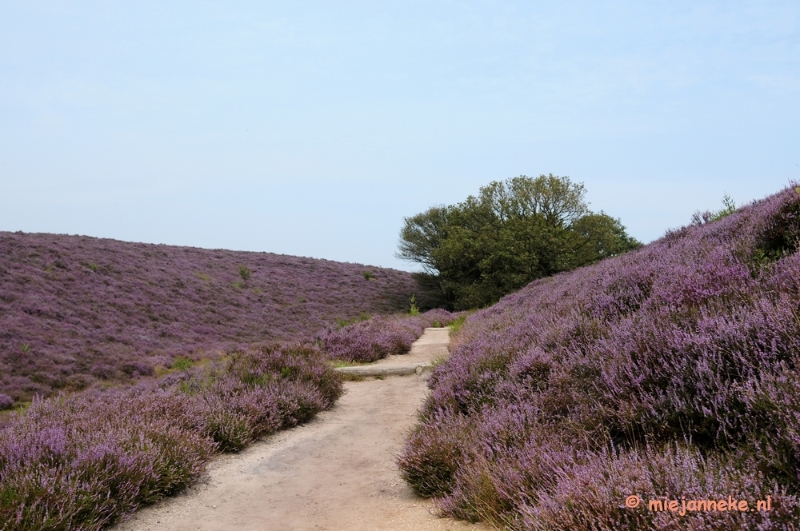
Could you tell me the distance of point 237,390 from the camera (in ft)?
25.7

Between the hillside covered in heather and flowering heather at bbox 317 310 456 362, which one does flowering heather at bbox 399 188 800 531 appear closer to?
flowering heather at bbox 317 310 456 362

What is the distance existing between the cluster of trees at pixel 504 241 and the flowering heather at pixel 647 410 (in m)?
25.8

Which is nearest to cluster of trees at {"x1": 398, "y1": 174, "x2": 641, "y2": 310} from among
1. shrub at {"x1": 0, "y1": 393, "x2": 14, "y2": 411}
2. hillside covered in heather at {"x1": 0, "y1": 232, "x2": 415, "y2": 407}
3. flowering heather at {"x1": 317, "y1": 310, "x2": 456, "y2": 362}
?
hillside covered in heather at {"x1": 0, "y1": 232, "x2": 415, "y2": 407}

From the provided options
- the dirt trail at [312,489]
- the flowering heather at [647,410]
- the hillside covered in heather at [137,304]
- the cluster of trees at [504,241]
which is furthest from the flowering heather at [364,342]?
the cluster of trees at [504,241]

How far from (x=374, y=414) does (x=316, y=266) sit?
37773mm

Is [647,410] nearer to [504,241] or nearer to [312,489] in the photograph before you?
[312,489]

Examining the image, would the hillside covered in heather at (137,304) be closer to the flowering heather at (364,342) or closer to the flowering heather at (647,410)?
the flowering heather at (364,342)

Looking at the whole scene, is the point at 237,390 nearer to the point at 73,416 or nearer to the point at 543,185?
the point at 73,416

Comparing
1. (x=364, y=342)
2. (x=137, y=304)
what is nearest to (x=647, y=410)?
(x=364, y=342)

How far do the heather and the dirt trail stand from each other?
0.74ft

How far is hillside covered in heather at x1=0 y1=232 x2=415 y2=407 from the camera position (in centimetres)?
1867

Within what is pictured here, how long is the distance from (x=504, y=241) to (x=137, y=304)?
21847 millimetres

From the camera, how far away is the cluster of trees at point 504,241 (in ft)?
103

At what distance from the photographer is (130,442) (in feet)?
16.0
